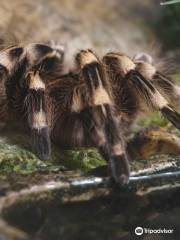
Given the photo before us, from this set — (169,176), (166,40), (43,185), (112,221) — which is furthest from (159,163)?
(166,40)

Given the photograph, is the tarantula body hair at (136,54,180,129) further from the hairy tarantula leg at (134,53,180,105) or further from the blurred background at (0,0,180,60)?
the blurred background at (0,0,180,60)

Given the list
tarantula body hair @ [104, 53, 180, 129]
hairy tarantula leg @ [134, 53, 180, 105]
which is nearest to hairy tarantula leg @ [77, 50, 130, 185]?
tarantula body hair @ [104, 53, 180, 129]

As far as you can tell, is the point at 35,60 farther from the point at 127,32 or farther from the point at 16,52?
the point at 127,32

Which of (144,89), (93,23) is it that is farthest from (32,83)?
(93,23)

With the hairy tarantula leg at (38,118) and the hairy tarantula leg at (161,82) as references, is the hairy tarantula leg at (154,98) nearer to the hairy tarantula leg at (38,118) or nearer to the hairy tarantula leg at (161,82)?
the hairy tarantula leg at (161,82)

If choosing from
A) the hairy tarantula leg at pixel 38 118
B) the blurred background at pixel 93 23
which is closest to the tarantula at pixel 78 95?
the hairy tarantula leg at pixel 38 118

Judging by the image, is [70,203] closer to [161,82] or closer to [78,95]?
[78,95]
